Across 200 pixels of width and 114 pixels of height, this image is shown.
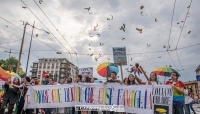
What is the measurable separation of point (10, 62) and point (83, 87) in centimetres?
7414

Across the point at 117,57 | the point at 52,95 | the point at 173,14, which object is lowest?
the point at 52,95

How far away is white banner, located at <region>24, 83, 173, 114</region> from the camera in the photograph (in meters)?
5.20

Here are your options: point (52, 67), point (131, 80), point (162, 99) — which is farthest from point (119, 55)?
point (52, 67)

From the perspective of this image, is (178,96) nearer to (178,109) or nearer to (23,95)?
(178,109)

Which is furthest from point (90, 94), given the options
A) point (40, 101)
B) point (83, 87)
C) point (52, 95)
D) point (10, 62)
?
point (10, 62)

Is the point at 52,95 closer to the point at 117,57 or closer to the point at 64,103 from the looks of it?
the point at 64,103

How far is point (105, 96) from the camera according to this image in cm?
578

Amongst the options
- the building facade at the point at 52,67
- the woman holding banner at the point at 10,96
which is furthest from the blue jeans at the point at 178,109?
the building facade at the point at 52,67

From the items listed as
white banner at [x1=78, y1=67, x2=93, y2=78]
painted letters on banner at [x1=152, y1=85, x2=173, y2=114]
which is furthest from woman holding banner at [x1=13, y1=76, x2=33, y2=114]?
white banner at [x1=78, y1=67, x2=93, y2=78]

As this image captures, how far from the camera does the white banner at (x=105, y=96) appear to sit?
5199 millimetres

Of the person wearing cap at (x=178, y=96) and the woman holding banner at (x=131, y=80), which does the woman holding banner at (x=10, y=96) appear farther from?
the person wearing cap at (x=178, y=96)

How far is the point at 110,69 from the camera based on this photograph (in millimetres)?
9609

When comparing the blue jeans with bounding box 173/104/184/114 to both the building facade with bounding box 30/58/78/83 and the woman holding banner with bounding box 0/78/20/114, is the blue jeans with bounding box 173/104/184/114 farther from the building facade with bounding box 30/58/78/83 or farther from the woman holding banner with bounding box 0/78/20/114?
the building facade with bounding box 30/58/78/83

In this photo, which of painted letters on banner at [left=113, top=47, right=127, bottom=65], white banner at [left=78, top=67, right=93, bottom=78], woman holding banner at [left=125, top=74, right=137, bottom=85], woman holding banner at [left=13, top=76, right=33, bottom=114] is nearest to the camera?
woman holding banner at [left=125, top=74, right=137, bottom=85]
